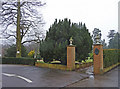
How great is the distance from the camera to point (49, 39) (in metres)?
10.9

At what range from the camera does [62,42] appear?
418 inches

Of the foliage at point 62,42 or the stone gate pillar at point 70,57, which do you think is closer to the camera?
the stone gate pillar at point 70,57

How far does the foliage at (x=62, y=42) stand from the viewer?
1020 cm

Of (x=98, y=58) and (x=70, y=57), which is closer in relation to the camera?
(x=98, y=58)

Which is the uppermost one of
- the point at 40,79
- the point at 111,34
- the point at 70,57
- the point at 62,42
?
the point at 111,34

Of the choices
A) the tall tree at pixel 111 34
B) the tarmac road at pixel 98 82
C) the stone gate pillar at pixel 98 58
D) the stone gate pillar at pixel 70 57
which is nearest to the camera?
the tarmac road at pixel 98 82

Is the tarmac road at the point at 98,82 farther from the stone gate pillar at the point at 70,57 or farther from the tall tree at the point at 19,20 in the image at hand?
the tall tree at the point at 19,20

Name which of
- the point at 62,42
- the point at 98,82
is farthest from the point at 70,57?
the point at 98,82

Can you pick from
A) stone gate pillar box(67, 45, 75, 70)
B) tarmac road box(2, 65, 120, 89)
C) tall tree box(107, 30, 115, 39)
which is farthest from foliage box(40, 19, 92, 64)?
tall tree box(107, 30, 115, 39)

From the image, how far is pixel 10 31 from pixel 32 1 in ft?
18.3

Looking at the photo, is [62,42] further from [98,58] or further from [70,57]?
[98,58]

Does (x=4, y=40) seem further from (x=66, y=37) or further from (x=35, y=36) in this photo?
(x=66, y=37)

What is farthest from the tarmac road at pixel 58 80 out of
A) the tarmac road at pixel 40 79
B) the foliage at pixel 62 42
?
the foliage at pixel 62 42

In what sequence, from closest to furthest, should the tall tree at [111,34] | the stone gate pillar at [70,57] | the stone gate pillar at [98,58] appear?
the stone gate pillar at [98,58]
the stone gate pillar at [70,57]
the tall tree at [111,34]
